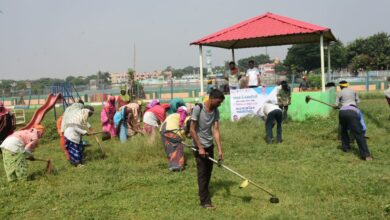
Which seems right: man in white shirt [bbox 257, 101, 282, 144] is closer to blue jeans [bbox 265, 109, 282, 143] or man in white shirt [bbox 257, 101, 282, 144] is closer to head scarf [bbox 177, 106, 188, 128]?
blue jeans [bbox 265, 109, 282, 143]

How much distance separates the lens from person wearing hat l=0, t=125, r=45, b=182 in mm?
7562

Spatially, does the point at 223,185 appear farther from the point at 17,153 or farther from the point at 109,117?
the point at 109,117

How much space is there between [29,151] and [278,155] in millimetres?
4940

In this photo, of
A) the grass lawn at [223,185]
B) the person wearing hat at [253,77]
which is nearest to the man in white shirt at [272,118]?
the grass lawn at [223,185]

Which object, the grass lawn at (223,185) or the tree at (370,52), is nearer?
the grass lawn at (223,185)

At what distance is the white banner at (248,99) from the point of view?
13422 mm

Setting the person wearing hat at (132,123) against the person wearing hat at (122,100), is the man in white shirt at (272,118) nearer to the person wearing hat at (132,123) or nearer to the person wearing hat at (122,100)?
the person wearing hat at (132,123)

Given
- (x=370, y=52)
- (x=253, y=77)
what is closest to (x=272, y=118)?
(x=253, y=77)

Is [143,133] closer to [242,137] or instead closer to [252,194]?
[242,137]

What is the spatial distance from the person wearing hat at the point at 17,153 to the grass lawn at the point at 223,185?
23 centimetres

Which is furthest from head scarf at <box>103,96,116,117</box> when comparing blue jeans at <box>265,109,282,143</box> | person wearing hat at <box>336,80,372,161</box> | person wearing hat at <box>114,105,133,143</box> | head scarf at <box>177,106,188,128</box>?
person wearing hat at <box>336,80,372,161</box>

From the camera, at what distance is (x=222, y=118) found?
566 inches

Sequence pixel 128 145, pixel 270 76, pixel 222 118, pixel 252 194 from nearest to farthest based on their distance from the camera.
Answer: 1. pixel 252 194
2. pixel 128 145
3. pixel 222 118
4. pixel 270 76

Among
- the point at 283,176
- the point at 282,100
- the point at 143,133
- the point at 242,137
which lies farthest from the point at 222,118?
the point at 283,176
